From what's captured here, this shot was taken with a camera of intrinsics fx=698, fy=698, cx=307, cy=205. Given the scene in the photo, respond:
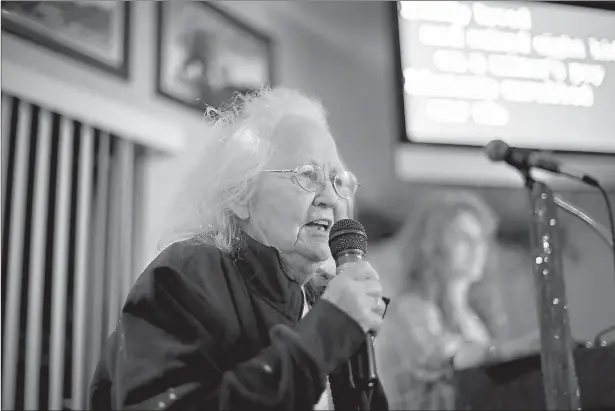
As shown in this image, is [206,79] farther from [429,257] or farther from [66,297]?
[429,257]

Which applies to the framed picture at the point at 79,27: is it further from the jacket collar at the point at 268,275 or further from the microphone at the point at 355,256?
the microphone at the point at 355,256

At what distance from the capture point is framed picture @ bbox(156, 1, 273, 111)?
2.67 m

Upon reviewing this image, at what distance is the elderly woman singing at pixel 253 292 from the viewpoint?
1.09 m

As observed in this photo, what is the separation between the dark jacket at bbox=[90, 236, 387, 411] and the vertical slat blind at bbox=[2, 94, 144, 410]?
893mm

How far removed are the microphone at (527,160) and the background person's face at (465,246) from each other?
2.12 metres

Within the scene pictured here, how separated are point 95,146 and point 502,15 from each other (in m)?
1.59

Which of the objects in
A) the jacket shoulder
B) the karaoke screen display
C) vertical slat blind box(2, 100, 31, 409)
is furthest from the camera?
the karaoke screen display

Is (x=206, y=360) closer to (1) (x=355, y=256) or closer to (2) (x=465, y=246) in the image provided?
(1) (x=355, y=256)

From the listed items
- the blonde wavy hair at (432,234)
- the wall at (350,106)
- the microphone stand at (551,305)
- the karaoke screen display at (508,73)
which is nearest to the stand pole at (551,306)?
the microphone stand at (551,305)

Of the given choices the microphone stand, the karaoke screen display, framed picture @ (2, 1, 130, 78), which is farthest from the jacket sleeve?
the karaoke screen display

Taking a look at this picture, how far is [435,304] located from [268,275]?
200cm

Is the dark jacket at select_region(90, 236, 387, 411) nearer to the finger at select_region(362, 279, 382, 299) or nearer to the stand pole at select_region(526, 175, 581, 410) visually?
the finger at select_region(362, 279, 382, 299)

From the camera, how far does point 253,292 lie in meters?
1.29

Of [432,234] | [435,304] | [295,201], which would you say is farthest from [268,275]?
[432,234]
